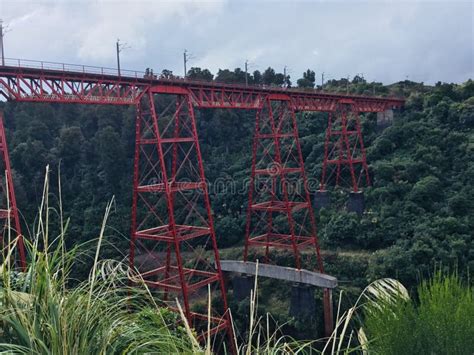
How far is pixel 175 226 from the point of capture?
11477mm

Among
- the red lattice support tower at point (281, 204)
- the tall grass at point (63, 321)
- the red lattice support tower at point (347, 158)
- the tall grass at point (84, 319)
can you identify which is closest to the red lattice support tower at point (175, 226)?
the red lattice support tower at point (281, 204)

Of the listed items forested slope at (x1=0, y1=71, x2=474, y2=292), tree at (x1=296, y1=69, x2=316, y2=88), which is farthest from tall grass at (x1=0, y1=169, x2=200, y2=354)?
tree at (x1=296, y1=69, x2=316, y2=88)

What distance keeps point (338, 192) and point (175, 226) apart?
41.3 ft

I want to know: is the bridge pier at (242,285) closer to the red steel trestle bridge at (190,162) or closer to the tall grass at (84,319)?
the red steel trestle bridge at (190,162)

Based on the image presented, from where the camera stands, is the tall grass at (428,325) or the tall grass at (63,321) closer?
the tall grass at (63,321)

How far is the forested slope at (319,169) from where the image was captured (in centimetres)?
1735

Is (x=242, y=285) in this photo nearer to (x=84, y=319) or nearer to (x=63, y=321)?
(x=84, y=319)

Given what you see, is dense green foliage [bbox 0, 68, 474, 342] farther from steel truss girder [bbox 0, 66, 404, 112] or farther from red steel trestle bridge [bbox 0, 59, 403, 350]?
steel truss girder [bbox 0, 66, 404, 112]

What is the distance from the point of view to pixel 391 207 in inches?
771

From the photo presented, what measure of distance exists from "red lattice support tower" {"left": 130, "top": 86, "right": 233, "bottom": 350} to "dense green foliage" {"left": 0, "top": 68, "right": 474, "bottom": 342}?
1.20 meters

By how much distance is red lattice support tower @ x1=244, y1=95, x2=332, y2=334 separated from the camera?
51.1ft

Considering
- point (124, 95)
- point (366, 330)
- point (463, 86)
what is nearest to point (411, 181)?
point (463, 86)

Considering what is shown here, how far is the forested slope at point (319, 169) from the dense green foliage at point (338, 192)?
0.17 feet

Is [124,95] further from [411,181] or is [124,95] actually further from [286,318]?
[411,181]
